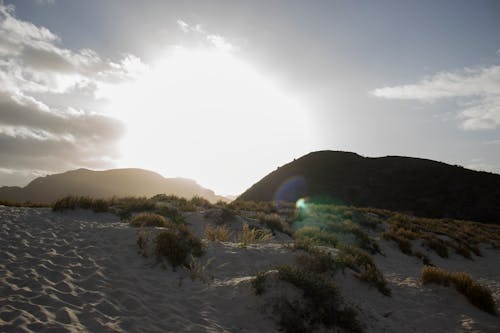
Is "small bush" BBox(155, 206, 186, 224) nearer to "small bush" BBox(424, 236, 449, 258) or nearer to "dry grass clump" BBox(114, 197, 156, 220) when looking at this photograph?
"dry grass clump" BBox(114, 197, 156, 220)

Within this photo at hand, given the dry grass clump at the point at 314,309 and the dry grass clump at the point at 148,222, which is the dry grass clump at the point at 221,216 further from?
the dry grass clump at the point at 314,309

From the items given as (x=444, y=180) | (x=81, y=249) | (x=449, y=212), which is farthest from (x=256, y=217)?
(x=444, y=180)

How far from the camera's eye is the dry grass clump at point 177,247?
8.85 metres

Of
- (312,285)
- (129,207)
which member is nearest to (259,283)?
(312,285)

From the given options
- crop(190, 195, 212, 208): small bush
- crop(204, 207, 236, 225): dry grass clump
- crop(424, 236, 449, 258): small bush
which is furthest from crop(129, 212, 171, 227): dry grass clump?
crop(424, 236, 449, 258): small bush

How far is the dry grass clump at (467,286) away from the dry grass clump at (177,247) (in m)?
7.00

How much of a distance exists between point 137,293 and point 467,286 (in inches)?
349

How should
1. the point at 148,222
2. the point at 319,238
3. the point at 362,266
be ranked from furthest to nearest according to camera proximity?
the point at 319,238 → the point at 148,222 → the point at 362,266

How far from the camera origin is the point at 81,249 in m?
8.98

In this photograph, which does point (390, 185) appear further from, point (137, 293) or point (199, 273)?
point (137, 293)

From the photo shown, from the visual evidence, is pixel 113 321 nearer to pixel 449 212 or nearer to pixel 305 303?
pixel 305 303

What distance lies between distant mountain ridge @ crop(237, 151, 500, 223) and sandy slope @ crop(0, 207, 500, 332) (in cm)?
4185

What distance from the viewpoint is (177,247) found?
30.1 ft

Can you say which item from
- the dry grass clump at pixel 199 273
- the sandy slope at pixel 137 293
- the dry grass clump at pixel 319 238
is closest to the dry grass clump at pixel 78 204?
the sandy slope at pixel 137 293
